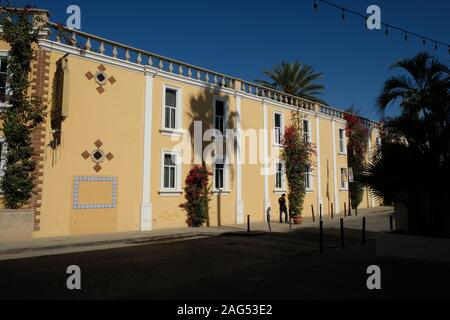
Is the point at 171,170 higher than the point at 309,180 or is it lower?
higher

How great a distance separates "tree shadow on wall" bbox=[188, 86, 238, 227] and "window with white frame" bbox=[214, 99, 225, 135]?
0.66 ft

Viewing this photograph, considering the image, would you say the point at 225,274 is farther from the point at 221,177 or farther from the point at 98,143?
the point at 221,177

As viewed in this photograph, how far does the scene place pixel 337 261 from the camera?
9141mm

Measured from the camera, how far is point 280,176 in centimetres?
2356

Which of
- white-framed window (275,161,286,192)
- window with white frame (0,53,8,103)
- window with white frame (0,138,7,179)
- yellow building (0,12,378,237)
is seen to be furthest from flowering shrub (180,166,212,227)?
window with white frame (0,53,8,103)

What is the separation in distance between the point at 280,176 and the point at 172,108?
30.2 feet

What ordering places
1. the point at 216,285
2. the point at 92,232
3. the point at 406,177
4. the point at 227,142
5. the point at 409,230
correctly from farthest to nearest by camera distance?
1. the point at 227,142
2. the point at 92,232
3. the point at 409,230
4. the point at 406,177
5. the point at 216,285

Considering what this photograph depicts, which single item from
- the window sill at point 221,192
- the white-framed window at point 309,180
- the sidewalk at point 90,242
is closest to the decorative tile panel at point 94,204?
the sidewalk at point 90,242

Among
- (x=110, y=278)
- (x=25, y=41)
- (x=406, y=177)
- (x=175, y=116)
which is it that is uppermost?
(x=25, y=41)

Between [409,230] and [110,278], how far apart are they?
7916mm

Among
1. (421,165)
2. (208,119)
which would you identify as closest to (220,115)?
(208,119)

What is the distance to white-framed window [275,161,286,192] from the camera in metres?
23.3
